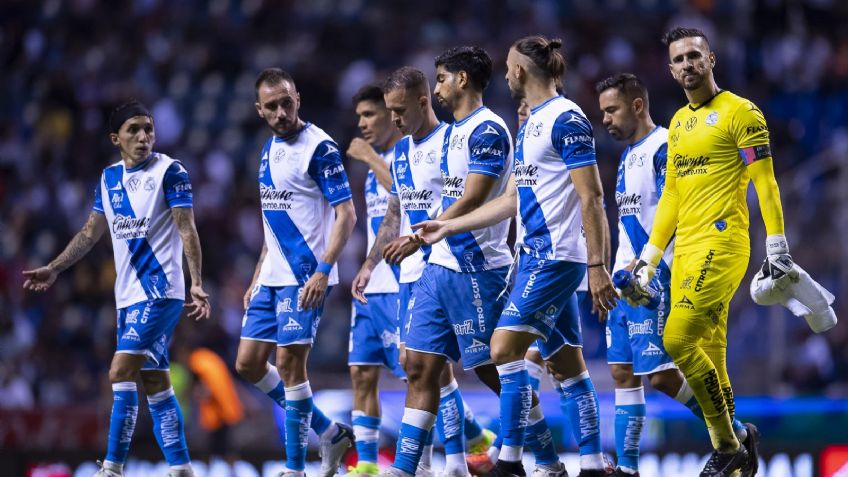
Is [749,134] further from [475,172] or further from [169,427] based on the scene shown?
[169,427]

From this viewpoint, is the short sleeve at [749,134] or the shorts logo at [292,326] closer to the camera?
the short sleeve at [749,134]

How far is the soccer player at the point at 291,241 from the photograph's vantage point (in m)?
9.59

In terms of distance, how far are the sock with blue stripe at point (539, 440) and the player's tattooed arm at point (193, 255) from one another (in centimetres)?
276

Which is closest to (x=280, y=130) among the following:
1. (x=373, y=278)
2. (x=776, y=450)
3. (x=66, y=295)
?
(x=373, y=278)

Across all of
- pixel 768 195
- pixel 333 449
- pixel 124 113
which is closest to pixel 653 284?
pixel 768 195

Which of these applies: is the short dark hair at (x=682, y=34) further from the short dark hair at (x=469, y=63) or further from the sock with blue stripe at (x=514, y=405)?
the sock with blue stripe at (x=514, y=405)

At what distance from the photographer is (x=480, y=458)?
10.3 m

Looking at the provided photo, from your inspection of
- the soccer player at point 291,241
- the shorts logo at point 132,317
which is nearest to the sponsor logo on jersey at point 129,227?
the shorts logo at point 132,317

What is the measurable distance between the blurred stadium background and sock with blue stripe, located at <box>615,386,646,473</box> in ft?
12.6

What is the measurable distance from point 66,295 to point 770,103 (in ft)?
42.5

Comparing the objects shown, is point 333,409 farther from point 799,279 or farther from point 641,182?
point 799,279

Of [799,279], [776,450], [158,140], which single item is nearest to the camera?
[799,279]

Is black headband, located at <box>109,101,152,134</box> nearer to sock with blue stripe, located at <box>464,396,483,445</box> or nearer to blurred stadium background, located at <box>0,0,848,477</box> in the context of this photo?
sock with blue stripe, located at <box>464,396,483,445</box>

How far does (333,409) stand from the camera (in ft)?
54.3
